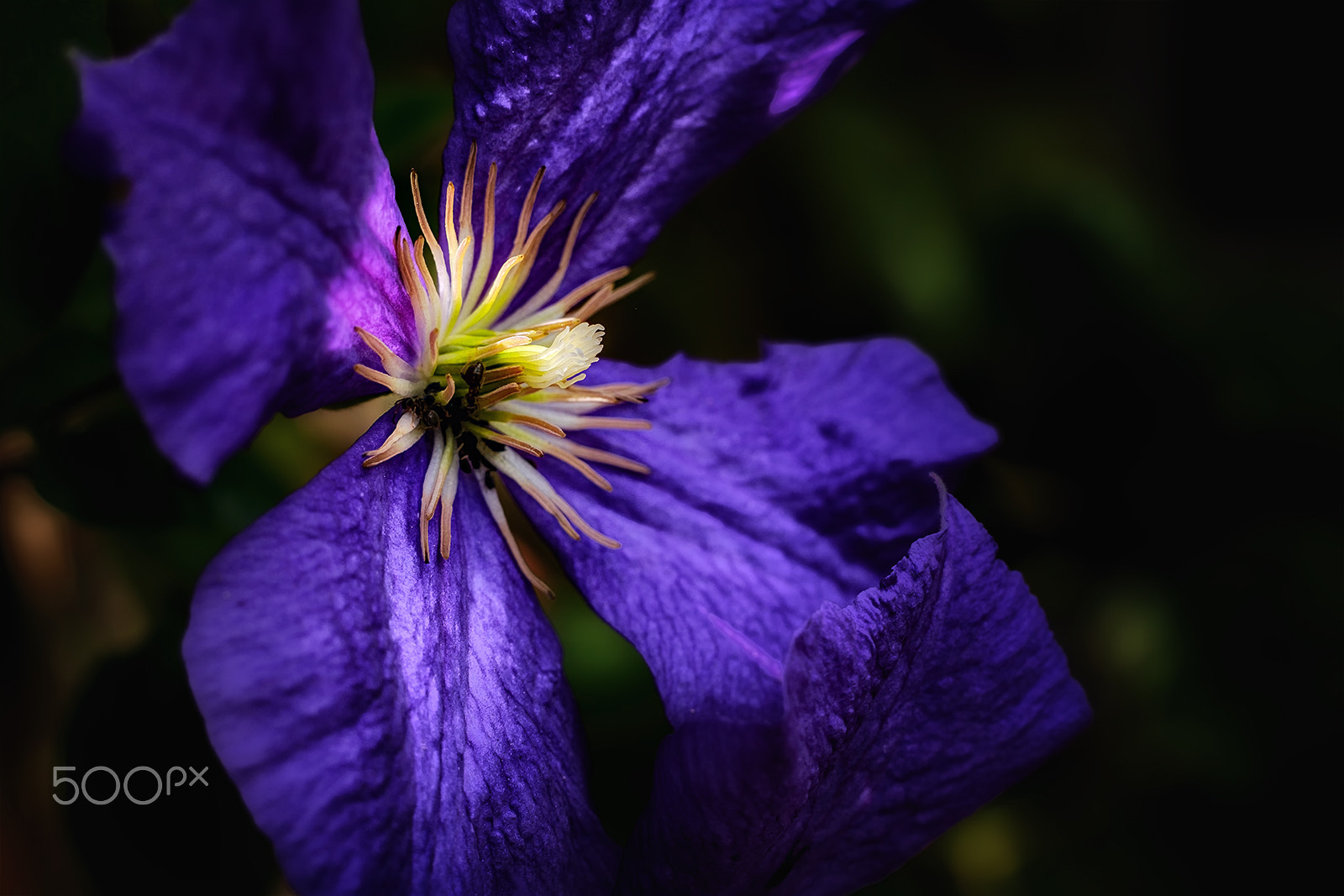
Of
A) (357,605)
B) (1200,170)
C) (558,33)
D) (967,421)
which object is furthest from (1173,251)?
(357,605)

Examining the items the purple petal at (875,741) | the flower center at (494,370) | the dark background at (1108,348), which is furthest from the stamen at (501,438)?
the dark background at (1108,348)

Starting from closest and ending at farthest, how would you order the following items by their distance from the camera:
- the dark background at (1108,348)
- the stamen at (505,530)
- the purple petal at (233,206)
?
the purple petal at (233,206) < the stamen at (505,530) < the dark background at (1108,348)

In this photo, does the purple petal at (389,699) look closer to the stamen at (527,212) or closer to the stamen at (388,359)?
the stamen at (388,359)

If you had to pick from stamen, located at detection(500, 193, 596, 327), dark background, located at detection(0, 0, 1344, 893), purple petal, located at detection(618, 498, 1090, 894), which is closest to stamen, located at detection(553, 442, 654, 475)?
stamen, located at detection(500, 193, 596, 327)

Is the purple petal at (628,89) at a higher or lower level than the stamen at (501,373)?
higher

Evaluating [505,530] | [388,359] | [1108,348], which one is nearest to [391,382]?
[388,359]

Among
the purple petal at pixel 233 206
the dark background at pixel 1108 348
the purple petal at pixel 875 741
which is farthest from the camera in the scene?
the dark background at pixel 1108 348

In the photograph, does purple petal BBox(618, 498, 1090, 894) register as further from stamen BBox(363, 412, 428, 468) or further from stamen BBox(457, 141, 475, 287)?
stamen BBox(457, 141, 475, 287)

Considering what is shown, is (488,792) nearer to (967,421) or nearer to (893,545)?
(893,545)
